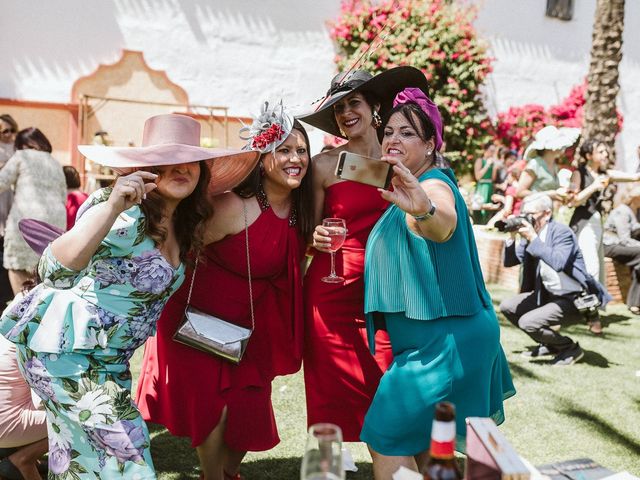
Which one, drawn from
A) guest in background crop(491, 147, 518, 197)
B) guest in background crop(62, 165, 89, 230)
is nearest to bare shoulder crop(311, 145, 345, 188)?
guest in background crop(62, 165, 89, 230)

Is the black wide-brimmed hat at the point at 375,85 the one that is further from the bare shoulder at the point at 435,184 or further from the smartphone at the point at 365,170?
the bare shoulder at the point at 435,184

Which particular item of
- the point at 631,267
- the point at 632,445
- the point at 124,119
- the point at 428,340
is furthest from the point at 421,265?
the point at 124,119

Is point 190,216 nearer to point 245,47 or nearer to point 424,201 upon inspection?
point 424,201

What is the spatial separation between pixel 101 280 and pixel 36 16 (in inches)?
479

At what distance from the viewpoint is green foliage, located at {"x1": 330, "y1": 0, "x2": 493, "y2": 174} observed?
1422cm

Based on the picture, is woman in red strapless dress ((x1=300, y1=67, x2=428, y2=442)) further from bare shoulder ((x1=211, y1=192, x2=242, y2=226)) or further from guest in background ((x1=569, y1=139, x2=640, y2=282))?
guest in background ((x1=569, y1=139, x2=640, y2=282))

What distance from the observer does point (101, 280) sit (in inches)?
92.8

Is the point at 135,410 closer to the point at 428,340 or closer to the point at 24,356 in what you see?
the point at 24,356

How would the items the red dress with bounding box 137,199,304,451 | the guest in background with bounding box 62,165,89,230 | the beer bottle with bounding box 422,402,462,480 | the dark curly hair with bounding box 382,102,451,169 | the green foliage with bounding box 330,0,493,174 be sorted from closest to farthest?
the beer bottle with bounding box 422,402,462,480 < the dark curly hair with bounding box 382,102,451,169 < the red dress with bounding box 137,199,304,451 < the guest in background with bounding box 62,165,89,230 < the green foliage with bounding box 330,0,493,174

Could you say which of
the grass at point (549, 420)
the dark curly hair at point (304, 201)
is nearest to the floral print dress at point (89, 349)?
the dark curly hair at point (304, 201)

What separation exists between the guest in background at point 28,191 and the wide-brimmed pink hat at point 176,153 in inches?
149

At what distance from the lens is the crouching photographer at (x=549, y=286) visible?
6016 mm

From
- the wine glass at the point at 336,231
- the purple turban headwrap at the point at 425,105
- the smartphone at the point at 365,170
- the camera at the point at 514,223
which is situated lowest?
the camera at the point at 514,223

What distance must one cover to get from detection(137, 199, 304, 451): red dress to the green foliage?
Answer: 1148 centimetres
